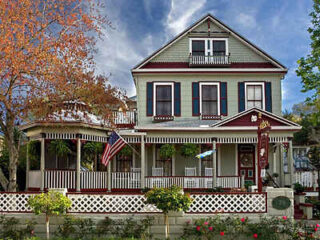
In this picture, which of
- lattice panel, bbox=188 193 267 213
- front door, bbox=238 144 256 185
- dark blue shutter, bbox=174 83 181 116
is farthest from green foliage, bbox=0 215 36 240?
front door, bbox=238 144 256 185

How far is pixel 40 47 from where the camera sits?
1372 cm

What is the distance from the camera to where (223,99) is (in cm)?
2114

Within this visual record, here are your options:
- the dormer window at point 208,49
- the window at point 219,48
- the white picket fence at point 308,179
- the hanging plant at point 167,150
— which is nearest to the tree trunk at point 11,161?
the hanging plant at point 167,150

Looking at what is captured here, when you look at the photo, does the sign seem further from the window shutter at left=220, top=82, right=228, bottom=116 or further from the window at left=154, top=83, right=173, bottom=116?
the window at left=154, top=83, right=173, bottom=116

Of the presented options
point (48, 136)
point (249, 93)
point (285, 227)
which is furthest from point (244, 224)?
point (249, 93)

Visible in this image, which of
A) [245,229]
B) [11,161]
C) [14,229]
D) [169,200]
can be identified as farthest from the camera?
[11,161]

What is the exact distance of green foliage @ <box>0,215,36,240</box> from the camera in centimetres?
1153

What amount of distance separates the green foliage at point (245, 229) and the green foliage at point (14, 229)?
4.68 metres

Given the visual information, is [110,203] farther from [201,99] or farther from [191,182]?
[201,99]

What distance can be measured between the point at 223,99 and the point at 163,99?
3.29m

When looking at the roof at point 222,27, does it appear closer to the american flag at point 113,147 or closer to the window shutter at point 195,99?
the window shutter at point 195,99

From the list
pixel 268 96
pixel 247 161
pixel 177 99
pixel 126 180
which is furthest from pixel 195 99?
pixel 126 180

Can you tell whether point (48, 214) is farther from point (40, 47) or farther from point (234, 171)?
point (234, 171)

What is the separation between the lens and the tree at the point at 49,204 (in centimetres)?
1128
